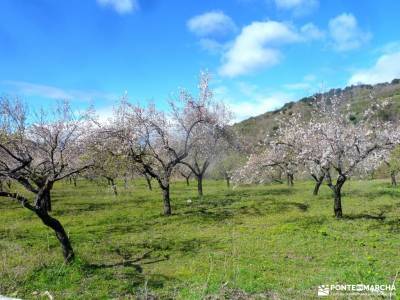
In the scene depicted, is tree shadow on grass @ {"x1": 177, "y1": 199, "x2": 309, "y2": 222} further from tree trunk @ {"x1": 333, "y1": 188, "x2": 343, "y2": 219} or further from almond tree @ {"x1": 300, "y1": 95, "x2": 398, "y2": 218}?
almond tree @ {"x1": 300, "y1": 95, "x2": 398, "y2": 218}

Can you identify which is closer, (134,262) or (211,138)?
(134,262)

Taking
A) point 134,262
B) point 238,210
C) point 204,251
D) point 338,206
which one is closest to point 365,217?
point 338,206

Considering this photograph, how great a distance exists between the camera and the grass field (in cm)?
1259

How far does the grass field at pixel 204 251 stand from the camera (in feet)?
41.3

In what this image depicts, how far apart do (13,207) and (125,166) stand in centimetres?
1602

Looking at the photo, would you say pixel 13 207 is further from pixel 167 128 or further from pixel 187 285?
pixel 187 285

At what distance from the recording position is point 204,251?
1912 centimetres

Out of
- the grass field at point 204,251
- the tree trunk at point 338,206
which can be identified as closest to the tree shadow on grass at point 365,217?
the grass field at point 204,251

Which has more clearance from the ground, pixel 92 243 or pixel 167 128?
pixel 167 128

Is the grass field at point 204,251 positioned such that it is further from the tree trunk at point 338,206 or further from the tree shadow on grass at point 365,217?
the tree trunk at point 338,206

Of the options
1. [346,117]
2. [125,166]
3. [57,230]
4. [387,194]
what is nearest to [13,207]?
[125,166]

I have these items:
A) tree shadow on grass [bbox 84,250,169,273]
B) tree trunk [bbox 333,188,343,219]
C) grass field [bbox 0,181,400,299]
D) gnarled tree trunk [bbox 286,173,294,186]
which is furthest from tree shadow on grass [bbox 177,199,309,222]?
gnarled tree trunk [bbox 286,173,294,186]

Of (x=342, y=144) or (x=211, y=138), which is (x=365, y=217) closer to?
(x=342, y=144)

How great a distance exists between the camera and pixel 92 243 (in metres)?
21.5
